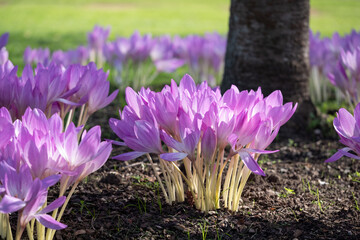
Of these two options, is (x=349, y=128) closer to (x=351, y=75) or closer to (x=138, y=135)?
(x=138, y=135)

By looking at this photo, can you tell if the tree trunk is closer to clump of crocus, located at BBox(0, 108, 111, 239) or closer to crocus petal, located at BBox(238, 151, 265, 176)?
crocus petal, located at BBox(238, 151, 265, 176)

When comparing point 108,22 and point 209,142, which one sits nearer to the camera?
point 209,142

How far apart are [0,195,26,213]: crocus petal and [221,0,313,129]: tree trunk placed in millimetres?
2558

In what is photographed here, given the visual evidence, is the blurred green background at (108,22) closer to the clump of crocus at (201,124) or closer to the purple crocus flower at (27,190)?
the clump of crocus at (201,124)

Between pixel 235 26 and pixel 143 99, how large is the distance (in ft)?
6.29

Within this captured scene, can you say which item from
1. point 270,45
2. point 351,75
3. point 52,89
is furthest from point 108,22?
point 52,89

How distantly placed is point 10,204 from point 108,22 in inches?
537

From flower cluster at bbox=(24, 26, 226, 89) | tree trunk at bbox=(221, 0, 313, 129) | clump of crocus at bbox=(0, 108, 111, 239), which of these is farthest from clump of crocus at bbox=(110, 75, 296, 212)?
flower cluster at bbox=(24, 26, 226, 89)

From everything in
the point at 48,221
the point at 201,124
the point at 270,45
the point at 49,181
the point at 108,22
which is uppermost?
the point at 270,45

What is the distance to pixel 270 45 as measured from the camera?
11.9 ft

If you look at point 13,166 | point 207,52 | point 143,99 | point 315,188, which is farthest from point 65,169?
point 207,52

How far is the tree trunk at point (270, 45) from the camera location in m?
3.59

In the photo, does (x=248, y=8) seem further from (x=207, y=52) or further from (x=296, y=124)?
(x=207, y=52)

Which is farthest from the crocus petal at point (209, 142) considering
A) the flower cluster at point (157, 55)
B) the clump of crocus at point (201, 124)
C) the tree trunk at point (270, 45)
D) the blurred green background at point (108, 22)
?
the blurred green background at point (108, 22)
